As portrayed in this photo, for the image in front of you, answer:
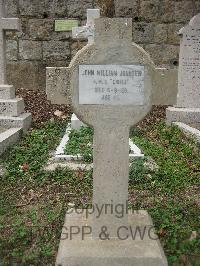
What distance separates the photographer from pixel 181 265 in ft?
10.8

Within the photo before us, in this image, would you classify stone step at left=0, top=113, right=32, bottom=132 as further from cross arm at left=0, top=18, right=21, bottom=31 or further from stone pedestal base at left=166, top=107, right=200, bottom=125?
stone pedestal base at left=166, top=107, right=200, bottom=125

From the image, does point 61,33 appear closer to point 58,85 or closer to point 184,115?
point 184,115

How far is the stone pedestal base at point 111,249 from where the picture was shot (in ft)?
9.86

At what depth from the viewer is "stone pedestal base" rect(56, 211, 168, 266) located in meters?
3.00

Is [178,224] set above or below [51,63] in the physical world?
below

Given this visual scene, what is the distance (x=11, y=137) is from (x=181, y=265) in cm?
375

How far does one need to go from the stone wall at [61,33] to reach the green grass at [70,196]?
4.38 meters

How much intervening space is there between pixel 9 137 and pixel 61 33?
4.99 meters

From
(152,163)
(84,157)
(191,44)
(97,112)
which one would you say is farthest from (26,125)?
(97,112)

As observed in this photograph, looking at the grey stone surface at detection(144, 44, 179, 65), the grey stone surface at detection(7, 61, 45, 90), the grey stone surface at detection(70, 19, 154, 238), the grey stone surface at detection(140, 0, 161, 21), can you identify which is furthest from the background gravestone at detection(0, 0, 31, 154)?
the grey stone surface at detection(144, 44, 179, 65)

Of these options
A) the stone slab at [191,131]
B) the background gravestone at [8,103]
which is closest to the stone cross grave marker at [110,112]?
the stone slab at [191,131]

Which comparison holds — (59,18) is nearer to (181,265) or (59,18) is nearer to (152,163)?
(152,163)

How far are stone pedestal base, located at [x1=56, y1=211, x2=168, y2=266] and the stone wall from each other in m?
7.71

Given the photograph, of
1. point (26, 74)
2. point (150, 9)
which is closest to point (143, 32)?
point (150, 9)
